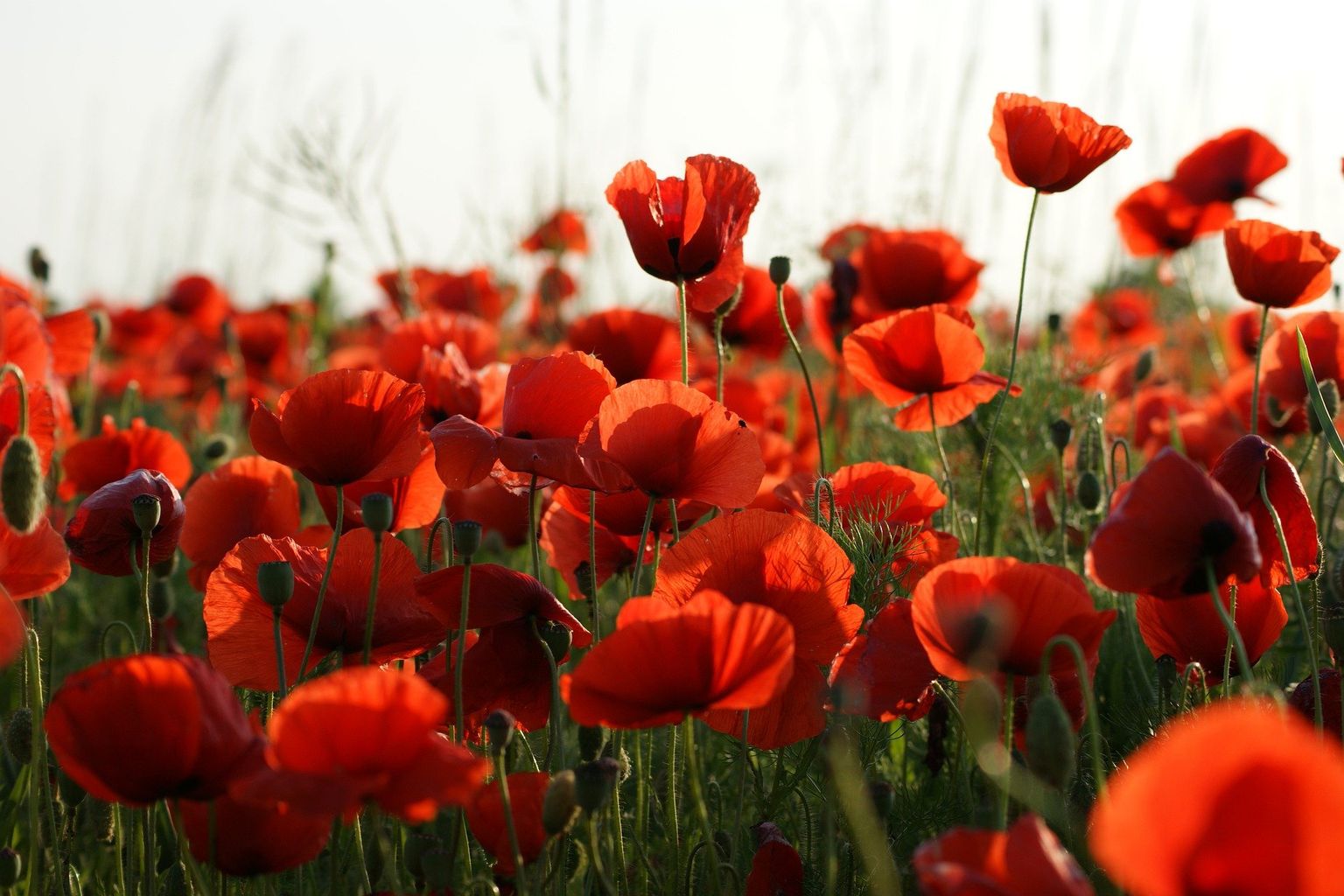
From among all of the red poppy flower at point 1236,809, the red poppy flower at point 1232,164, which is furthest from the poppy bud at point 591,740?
the red poppy flower at point 1232,164

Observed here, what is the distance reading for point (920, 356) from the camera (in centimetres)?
194

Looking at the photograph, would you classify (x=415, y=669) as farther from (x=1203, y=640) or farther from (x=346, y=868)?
(x=1203, y=640)

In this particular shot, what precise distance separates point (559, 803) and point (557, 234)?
3.26 meters

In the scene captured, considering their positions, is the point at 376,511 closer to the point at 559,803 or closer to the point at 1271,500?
the point at 559,803

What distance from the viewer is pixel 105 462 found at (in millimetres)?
2168

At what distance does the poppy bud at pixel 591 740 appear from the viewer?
1428 mm

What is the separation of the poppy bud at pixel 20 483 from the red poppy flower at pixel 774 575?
564mm

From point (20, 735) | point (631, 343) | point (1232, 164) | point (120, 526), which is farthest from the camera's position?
point (1232, 164)

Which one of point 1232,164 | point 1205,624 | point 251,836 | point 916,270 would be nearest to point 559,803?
point 251,836

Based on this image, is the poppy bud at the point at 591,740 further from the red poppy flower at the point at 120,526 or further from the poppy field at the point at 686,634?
the red poppy flower at the point at 120,526

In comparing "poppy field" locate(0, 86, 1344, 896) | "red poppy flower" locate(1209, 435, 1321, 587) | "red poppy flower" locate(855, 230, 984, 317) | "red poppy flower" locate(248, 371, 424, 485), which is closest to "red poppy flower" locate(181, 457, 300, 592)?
"poppy field" locate(0, 86, 1344, 896)

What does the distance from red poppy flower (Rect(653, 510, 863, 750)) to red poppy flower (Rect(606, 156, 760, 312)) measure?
42cm

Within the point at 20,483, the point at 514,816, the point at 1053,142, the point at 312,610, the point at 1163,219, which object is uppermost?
the point at 1053,142

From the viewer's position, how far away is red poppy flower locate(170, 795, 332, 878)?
3.95 feet
